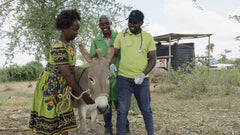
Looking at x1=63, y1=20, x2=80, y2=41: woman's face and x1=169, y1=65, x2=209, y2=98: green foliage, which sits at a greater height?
x1=63, y1=20, x2=80, y2=41: woman's face

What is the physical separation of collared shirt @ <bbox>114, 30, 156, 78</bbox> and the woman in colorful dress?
2.74 ft

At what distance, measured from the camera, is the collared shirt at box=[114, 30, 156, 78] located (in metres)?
3.02

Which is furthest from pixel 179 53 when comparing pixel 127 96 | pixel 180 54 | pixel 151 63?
pixel 127 96

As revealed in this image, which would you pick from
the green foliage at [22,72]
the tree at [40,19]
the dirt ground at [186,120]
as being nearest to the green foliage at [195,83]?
the dirt ground at [186,120]

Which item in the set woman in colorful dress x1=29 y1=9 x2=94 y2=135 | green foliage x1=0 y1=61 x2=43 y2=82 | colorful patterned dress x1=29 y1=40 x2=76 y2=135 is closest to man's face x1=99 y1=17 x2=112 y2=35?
woman in colorful dress x1=29 y1=9 x2=94 y2=135

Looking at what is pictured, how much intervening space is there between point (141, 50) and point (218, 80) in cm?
634

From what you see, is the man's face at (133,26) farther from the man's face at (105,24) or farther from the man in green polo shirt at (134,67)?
the man's face at (105,24)

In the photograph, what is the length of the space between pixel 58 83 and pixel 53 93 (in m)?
0.13

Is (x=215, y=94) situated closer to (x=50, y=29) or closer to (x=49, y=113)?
(x=50, y=29)

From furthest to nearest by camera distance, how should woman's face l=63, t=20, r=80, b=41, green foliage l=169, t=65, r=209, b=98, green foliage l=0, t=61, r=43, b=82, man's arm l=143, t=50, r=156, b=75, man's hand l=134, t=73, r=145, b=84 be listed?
green foliage l=0, t=61, r=43, b=82 < green foliage l=169, t=65, r=209, b=98 < man's arm l=143, t=50, r=156, b=75 < man's hand l=134, t=73, r=145, b=84 < woman's face l=63, t=20, r=80, b=41

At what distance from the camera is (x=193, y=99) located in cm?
732

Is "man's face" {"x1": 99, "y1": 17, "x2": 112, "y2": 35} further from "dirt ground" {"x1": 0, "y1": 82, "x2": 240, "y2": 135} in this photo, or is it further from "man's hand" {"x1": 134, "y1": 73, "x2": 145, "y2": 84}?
"dirt ground" {"x1": 0, "y1": 82, "x2": 240, "y2": 135}

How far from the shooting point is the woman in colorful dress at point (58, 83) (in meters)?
2.35

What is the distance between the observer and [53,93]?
243 centimetres
